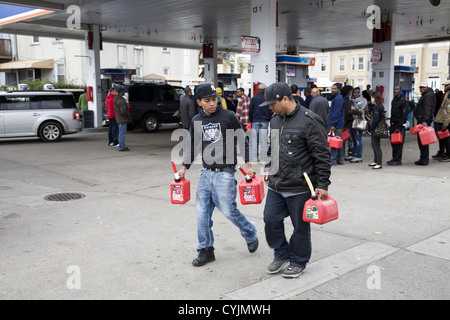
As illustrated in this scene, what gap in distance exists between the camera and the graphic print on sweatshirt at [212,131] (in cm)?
468

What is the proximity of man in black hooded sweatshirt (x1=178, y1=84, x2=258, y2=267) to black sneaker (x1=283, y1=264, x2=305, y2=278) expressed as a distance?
2.39 ft

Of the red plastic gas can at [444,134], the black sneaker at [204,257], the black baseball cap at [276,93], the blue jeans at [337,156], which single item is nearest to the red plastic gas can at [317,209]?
the black baseball cap at [276,93]

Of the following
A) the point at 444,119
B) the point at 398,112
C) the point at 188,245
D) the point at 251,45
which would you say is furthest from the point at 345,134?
the point at 188,245

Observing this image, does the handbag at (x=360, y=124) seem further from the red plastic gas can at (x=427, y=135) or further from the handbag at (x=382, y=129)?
the red plastic gas can at (x=427, y=135)

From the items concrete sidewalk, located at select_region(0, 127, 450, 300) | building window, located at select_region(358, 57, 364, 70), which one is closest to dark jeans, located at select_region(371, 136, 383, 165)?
concrete sidewalk, located at select_region(0, 127, 450, 300)

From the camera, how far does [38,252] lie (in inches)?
204

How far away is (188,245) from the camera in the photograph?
17.7ft

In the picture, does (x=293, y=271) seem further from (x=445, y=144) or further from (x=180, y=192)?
(x=445, y=144)

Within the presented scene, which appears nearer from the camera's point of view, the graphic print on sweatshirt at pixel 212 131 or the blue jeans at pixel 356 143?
the graphic print on sweatshirt at pixel 212 131

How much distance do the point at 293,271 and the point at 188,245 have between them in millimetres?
1510

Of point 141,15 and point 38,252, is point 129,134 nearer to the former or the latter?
point 141,15

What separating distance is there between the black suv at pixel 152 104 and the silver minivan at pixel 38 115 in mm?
3387

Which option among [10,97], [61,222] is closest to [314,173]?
[61,222]

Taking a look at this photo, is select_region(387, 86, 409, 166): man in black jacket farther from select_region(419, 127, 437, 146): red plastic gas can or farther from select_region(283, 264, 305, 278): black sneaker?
select_region(283, 264, 305, 278): black sneaker
